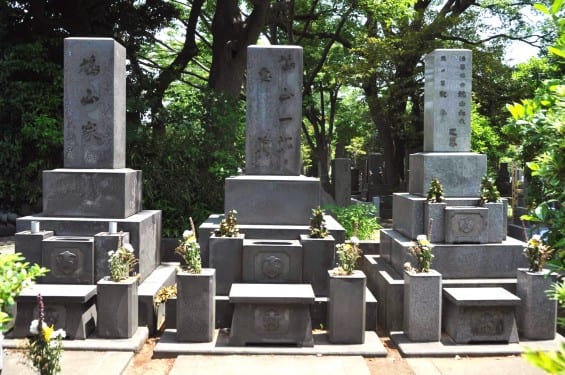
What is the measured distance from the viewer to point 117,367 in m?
5.74

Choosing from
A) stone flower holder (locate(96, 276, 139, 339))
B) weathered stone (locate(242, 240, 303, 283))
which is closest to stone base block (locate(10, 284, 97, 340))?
stone flower holder (locate(96, 276, 139, 339))

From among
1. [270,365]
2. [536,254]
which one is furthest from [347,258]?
[536,254]

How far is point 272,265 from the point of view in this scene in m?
7.30

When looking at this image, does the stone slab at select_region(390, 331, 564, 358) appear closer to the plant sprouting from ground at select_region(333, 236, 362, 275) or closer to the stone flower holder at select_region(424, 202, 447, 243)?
the plant sprouting from ground at select_region(333, 236, 362, 275)

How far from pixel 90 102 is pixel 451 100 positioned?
5239 millimetres

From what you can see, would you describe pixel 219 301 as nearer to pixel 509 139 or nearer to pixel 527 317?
pixel 527 317

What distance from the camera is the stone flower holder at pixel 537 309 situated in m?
6.70

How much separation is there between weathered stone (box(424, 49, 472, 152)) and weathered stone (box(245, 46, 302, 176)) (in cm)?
203

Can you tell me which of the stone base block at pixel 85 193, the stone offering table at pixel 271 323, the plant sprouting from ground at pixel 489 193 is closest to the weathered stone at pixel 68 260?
the stone base block at pixel 85 193

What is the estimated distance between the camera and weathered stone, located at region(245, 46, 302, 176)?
8531mm

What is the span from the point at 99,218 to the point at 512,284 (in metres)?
5.54

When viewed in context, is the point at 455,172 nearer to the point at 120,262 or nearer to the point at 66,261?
the point at 120,262

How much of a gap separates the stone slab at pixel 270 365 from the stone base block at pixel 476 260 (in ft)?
6.82

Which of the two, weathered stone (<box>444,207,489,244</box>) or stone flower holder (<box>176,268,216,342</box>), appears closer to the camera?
stone flower holder (<box>176,268,216,342</box>)
